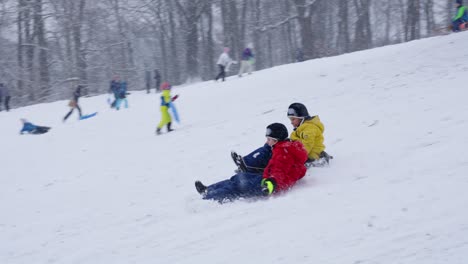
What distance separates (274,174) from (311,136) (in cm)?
122

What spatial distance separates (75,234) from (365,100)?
25.9ft

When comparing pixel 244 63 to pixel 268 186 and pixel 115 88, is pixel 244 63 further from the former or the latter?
pixel 268 186

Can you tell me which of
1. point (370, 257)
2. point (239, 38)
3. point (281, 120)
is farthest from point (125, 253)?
point (239, 38)

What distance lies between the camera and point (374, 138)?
783 cm

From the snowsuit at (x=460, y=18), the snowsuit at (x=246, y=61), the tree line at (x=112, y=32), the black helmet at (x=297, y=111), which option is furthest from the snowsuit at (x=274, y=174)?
the tree line at (x=112, y=32)

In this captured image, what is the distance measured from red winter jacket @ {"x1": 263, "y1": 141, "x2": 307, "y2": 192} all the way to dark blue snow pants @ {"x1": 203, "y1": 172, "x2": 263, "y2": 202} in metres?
0.16

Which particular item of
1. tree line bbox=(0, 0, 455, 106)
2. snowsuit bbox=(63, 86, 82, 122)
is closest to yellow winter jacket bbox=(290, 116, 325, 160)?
snowsuit bbox=(63, 86, 82, 122)

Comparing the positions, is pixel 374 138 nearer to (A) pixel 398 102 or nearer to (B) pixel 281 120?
(A) pixel 398 102

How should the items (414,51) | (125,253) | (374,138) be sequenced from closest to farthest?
(125,253), (374,138), (414,51)

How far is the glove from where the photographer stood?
552cm

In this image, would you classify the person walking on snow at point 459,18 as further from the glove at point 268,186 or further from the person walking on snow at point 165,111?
the glove at point 268,186

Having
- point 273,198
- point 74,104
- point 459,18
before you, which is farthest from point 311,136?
point 74,104

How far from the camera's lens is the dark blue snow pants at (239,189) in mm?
5836

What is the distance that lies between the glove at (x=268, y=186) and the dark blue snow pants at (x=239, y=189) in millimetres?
241
